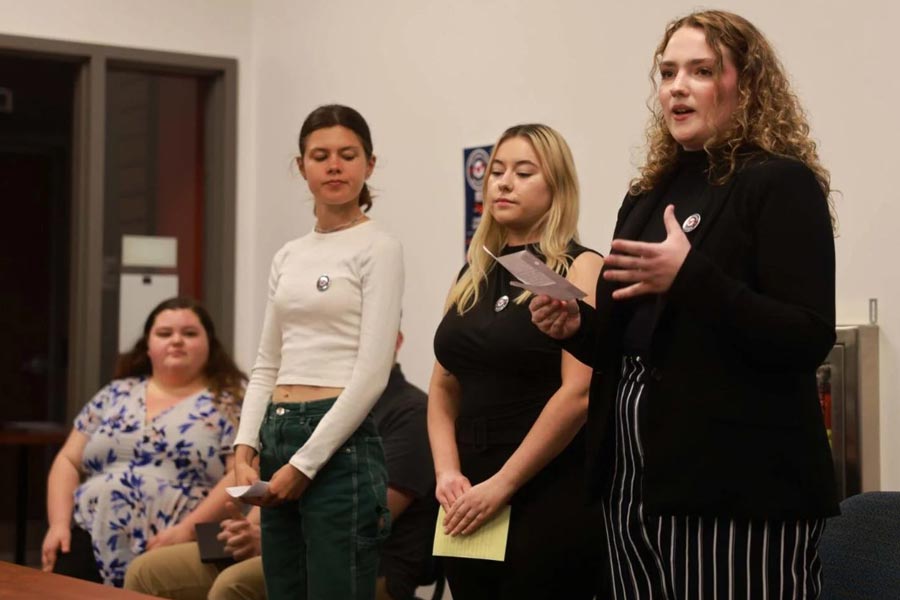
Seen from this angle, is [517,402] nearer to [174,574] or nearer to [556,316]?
[556,316]

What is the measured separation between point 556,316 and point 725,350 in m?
0.32

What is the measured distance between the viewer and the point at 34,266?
26.6 feet

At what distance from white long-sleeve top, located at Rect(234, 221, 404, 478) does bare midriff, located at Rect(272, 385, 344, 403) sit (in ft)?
0.04

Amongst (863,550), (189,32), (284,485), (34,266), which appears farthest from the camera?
(34,266)

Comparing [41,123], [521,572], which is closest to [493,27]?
[521,572]

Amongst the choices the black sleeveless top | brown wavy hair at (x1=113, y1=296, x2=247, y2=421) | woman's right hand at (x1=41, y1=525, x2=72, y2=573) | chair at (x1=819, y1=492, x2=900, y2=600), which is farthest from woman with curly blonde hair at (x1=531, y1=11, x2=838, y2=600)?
woman's right hand at (x1=41, y1=525, x2=72, y2=573)

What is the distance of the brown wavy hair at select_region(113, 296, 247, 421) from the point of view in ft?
12.4

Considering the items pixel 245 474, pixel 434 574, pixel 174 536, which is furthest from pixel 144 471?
pixel 245 474

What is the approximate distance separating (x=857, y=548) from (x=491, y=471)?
652 millimetres

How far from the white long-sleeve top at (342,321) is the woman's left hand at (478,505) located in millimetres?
350

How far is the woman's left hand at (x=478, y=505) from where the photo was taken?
222 centimetres

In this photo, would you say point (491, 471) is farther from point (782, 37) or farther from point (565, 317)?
point (782, 37)

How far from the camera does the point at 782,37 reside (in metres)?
2.92

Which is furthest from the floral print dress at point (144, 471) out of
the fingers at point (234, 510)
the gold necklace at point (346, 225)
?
the gold necklace at point (346, 225)
